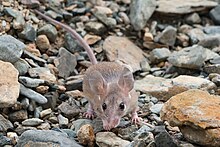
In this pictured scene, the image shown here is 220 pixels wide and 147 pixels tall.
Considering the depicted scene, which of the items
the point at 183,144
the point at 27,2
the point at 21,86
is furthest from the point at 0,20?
the point at 183,144

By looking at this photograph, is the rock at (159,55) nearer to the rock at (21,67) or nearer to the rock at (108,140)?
the rock at (21,67)

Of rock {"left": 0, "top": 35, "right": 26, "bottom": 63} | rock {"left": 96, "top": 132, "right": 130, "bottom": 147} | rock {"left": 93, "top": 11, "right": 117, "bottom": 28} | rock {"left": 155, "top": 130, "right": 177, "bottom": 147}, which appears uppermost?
rock {"left": 0, "top": 35, "right": 26, "bottom": 63}

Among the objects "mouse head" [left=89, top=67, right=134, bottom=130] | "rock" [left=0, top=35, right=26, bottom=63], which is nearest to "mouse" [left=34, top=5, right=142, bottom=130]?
"mouse head" [left=89, top=67, right=134, bottom=130]

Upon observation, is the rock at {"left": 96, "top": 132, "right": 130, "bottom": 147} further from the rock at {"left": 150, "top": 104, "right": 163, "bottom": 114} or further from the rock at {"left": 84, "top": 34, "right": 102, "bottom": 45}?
the rock at {"left": 84, "top": 34, "right": 102, "bottom": 45}

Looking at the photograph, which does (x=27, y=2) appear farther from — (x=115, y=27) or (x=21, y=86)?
(x=21, y=86)

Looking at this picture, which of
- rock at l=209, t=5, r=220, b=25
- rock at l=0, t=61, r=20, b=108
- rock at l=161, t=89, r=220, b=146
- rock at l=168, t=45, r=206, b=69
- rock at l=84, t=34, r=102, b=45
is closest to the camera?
rock at l=161, t=89, r=220, b=146

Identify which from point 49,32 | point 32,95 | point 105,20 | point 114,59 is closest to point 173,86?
point 114,59

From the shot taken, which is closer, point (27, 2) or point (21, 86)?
point (21, 86)

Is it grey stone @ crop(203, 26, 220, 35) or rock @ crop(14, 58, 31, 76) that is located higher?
rock @ crop(14, 58, 31, 76)
